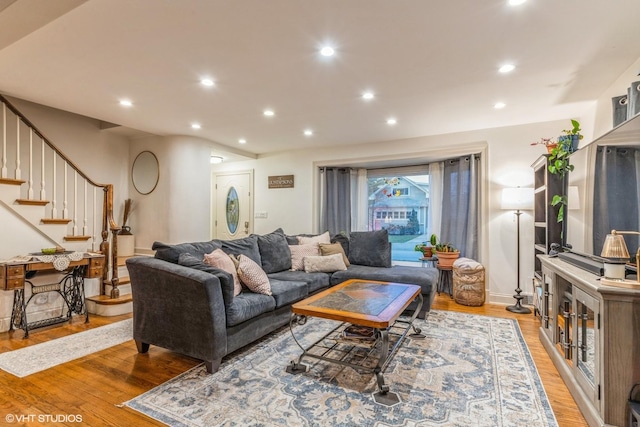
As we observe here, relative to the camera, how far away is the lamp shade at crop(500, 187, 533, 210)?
3.97 m

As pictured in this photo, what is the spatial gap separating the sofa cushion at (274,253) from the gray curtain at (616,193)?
3.09 meters

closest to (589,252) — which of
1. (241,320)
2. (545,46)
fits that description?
(545,46)

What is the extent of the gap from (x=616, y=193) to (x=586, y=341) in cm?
94

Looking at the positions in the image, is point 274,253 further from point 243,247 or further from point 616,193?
point 616,193

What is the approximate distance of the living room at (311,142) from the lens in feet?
8.02

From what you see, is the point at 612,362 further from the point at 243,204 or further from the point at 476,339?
the point at 243,204

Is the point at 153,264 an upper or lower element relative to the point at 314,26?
lower

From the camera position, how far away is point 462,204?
15.8 feet

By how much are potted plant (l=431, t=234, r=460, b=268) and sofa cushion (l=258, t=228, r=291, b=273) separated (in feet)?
7.38

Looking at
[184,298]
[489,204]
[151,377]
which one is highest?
[489,204]

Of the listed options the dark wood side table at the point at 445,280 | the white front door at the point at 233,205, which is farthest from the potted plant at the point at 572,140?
the white front door at the point at 233,205

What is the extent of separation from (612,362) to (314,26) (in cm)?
254

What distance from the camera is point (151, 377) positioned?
2299mm

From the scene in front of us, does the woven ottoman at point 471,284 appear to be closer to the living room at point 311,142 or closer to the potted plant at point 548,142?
the living room at point 311,142
